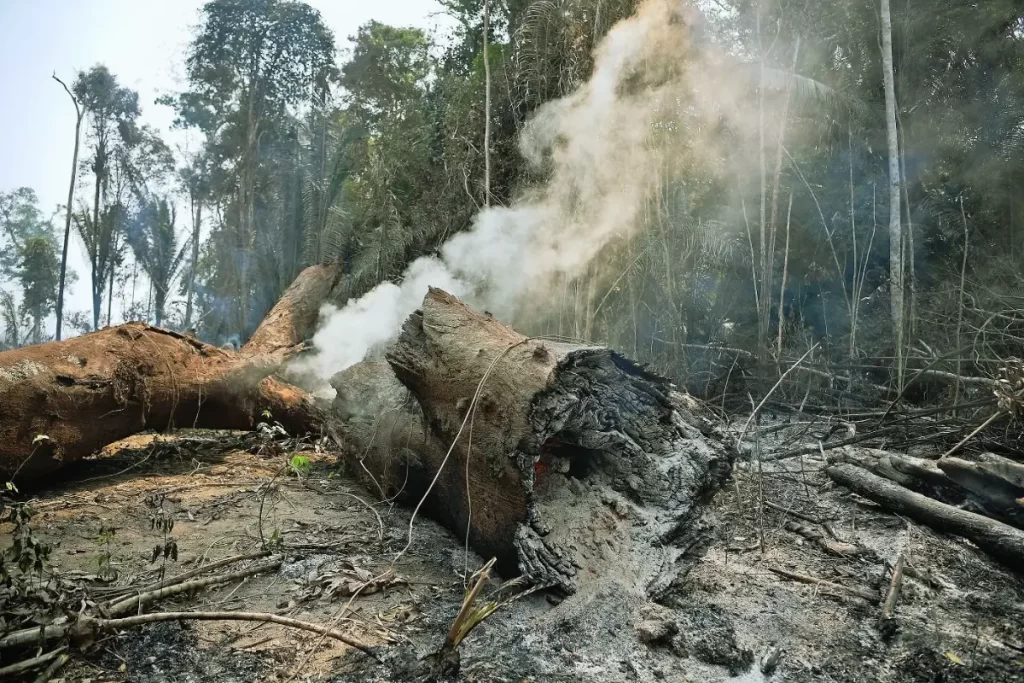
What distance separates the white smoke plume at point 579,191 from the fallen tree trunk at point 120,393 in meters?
1.03

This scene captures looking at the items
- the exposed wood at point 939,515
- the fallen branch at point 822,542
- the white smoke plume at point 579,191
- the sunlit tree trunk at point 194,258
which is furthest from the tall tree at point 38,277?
the exposed wood at point 939,515

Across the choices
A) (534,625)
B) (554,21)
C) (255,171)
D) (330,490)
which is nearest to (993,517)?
(534,625)

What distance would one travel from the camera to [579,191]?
24.8 feet

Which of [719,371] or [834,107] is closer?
[719,371]

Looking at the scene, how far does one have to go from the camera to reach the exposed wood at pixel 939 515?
3027 mm

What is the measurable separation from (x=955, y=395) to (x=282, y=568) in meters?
5.19

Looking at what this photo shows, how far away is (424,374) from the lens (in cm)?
354

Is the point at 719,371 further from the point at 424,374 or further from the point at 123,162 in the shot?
the point at 123,162

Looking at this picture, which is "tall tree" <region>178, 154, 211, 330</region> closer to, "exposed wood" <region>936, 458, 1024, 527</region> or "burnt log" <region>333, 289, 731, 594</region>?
"burnt log" <region>333, 289, 731, 594</region>

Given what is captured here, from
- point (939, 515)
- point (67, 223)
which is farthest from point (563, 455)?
point (67, 223)

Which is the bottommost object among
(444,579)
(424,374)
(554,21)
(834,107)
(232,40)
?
(444,579)

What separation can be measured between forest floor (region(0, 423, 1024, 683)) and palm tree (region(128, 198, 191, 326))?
11.4 m

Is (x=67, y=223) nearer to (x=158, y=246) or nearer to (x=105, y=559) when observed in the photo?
(x=158, y=246)

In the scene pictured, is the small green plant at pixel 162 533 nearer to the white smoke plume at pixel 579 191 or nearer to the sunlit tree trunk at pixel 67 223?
the white smoke plume at pixel 579 191
